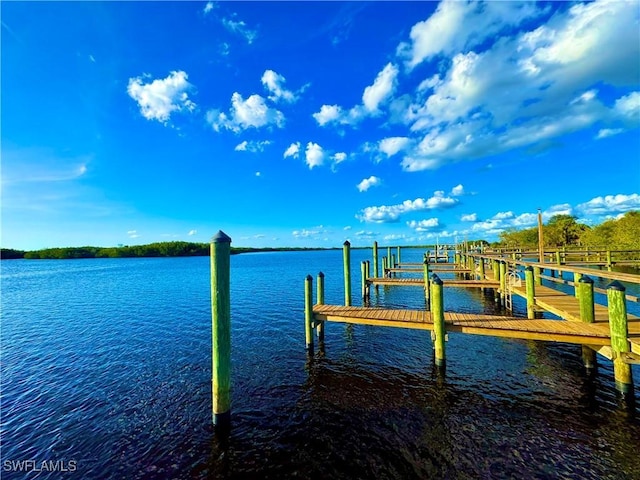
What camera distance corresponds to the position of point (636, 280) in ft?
20.7

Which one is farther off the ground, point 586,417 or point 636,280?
point 636,280

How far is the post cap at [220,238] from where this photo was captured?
5902mm

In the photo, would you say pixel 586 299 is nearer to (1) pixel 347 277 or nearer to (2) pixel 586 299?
(2) pixel 586 299

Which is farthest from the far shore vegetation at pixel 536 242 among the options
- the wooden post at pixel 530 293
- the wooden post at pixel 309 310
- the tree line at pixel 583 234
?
the wooden post at pixel 309 310

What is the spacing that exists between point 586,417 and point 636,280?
3273 mm

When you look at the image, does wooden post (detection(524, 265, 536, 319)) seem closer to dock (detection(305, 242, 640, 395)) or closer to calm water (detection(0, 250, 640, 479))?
dock (detection(305, 242, 640, 395))

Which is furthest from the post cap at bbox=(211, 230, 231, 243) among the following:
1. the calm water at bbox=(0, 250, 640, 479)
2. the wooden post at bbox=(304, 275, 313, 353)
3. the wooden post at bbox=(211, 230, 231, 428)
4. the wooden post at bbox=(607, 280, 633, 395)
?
the wooden post at bbox=(607, 280, 633, 395)

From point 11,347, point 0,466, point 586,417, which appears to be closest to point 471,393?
point 586,417

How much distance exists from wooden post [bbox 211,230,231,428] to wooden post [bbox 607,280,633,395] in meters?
8.47

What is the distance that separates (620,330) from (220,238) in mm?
9140

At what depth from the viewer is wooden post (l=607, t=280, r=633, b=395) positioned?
6.23m

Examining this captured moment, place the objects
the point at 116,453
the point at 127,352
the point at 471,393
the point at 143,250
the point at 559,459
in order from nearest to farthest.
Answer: the point at 559,459 < the point at 116,453 < the point at 471,393 < the point at 127,352 < the point at 143,250

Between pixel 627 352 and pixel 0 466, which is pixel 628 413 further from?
pixel 0 466

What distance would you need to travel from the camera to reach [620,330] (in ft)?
20.6
